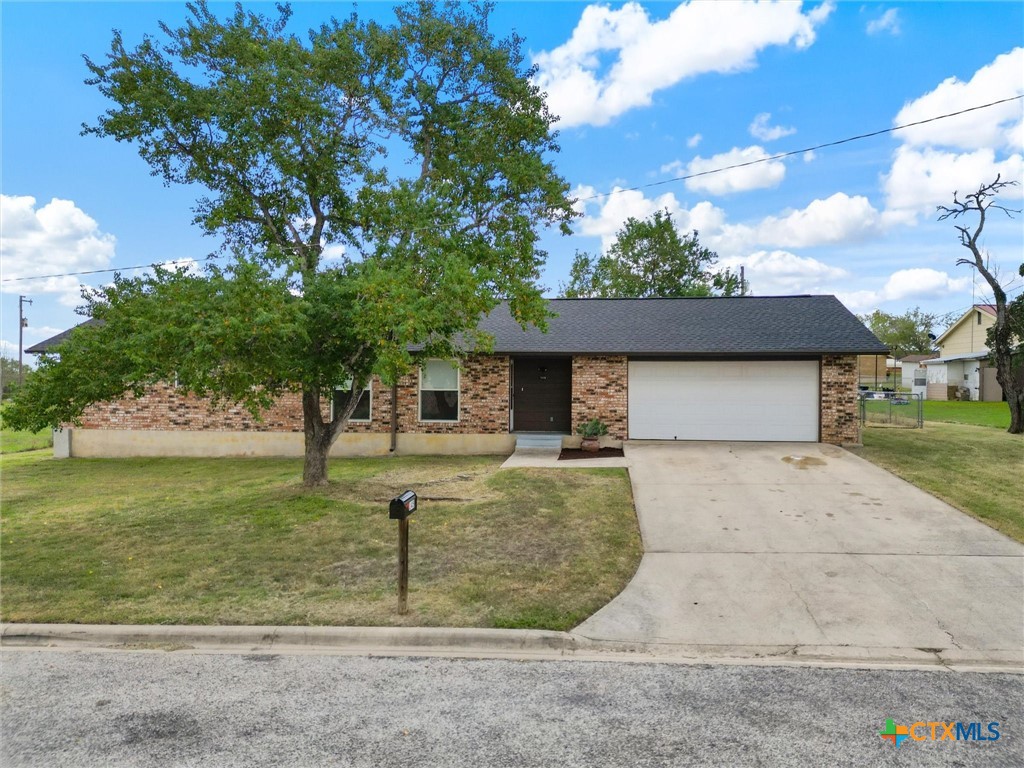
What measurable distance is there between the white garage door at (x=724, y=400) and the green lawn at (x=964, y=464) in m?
1.82

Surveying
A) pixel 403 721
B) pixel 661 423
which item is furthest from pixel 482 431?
pixel 403 721

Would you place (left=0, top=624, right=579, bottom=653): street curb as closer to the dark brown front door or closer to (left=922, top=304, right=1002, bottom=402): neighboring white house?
the dark brown front door

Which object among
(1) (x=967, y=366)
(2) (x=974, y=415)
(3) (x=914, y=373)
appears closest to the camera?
(2) (x=974, y=415)

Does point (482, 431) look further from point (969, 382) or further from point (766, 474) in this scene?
point (969, 382)

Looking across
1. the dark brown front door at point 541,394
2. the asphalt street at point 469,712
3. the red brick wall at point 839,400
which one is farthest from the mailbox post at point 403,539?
the red brick wall at point 839,400

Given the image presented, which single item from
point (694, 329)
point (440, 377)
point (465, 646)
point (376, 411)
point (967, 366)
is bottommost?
point (465, 646)

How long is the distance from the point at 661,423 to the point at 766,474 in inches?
164

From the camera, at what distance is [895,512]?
874 centimetres

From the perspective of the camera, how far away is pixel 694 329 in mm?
16156

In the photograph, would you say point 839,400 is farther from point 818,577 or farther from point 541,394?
point 818,577

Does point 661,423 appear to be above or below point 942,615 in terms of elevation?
above

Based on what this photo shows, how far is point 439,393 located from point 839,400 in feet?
32.0

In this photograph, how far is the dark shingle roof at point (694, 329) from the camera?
48.4 ft

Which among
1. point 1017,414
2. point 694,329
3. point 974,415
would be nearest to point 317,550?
Result: point 694,329
